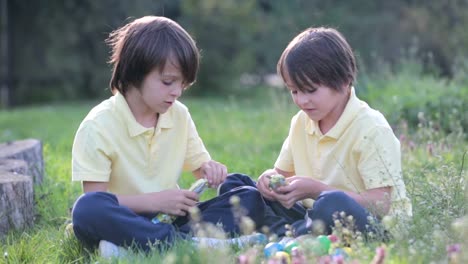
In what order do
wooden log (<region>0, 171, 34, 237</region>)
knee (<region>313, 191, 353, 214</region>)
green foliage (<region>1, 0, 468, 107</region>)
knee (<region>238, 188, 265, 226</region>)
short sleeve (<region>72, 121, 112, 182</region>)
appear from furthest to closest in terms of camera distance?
1. green foliage (<region>1, 0, 468, 107</region>)
2. wooden log (<region>0, 171, 34, 237</region>)
3. knee (<region>238, 188, 265, 226</region>)
4. short sleeve (<region>72, 121, 112, 182</region>)
5. knee (<region>313, 191, 353, 214</region>)

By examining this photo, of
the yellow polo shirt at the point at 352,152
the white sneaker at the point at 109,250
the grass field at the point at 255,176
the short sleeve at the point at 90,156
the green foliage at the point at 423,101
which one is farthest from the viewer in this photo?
the green foliage at the point at 423,101

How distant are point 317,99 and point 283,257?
3.34 ft

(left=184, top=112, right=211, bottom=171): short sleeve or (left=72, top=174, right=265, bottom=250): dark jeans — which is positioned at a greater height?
(left=184, top=112, right=211, bottom=171): short sleeve

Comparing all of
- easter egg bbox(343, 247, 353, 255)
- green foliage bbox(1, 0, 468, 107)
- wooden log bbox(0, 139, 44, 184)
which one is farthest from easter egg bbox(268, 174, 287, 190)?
green foliage bbox(1, 0, 468, 107)

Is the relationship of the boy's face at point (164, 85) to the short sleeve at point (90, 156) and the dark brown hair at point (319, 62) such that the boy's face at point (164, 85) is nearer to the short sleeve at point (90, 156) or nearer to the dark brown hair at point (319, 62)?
the short sleeve at point (90, 156)

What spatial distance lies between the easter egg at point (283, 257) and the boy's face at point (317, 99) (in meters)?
0.92

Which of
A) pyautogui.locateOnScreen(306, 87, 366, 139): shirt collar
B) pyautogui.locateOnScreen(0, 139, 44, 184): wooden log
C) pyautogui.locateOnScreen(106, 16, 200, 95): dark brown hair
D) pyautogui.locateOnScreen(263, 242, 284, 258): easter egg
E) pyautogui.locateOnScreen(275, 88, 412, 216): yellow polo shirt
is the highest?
pyautogui.locateOnScreen(106, 16, 200, 95): dark brown hair

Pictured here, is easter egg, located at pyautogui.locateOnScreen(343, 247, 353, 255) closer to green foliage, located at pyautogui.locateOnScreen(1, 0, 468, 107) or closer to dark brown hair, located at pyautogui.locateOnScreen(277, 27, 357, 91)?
dark brown hair, located at pyautogui.locateOnScreen(277, 27, 357, 91)

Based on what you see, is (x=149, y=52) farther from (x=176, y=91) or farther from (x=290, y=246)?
(x=290, y=246)

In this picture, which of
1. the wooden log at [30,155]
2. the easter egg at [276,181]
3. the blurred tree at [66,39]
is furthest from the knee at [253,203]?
the blurred tree at [66,39]

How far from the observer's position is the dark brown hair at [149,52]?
417cm

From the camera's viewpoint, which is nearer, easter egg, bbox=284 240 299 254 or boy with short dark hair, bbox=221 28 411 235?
easter egg, bbox=284 240 299 254

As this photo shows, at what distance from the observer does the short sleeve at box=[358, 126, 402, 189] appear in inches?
154

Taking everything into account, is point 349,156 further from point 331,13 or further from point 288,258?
point 331,13
